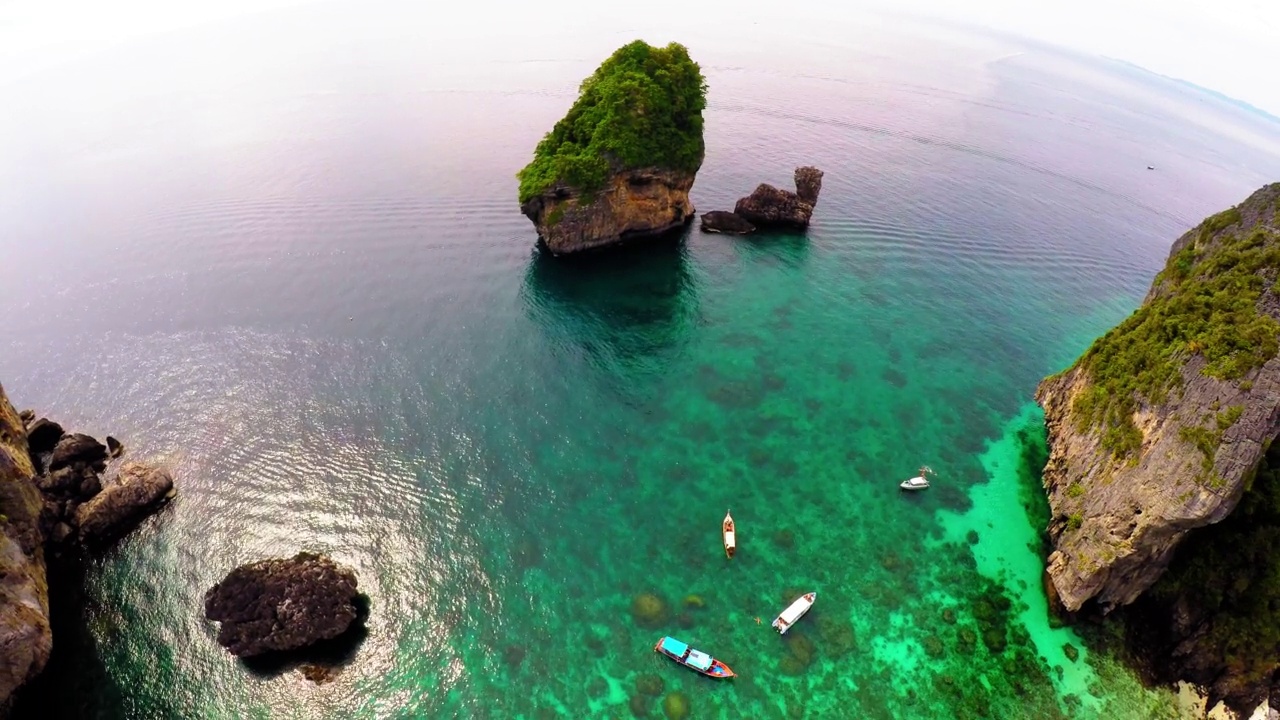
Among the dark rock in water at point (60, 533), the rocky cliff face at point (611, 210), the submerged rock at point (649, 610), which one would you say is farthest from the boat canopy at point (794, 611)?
the rocky cliff face at point (611, 210)

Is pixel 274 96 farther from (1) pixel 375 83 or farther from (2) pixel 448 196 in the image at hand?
(2) pixel 448 196

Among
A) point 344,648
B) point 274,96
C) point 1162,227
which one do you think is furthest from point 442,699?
point 274,96

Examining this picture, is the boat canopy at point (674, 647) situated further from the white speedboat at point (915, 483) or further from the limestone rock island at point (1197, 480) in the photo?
the limestone rock island at point (1197, 480)

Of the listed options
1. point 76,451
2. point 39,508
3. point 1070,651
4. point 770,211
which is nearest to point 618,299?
point 770,211

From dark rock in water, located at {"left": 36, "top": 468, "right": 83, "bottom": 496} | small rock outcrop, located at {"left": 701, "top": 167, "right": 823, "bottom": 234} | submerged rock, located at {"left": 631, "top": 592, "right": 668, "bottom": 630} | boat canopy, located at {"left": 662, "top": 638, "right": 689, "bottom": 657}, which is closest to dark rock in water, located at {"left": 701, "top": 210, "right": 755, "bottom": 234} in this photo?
small rock outcrop, located at {"left": 701, "top": 167, "right": 823, "bottom": 234}

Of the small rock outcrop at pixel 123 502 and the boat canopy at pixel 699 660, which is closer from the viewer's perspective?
the boat canopy at pixel 699 660

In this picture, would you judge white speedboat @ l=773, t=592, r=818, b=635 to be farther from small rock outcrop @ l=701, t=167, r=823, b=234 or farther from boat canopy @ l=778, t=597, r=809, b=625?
small rock outcrop @ l=701, t=167, r=823, b=234
